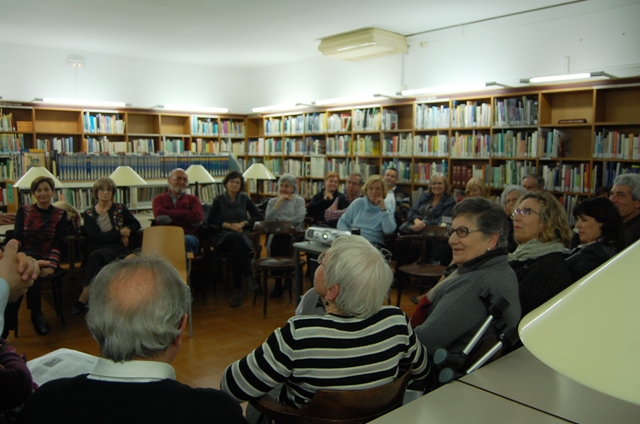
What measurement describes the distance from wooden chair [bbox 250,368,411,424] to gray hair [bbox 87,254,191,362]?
1.58ft

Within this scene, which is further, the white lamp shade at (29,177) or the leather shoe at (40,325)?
the white lamp shade at (29,177)

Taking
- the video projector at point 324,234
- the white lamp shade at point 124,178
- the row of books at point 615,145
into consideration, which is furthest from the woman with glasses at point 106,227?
the row of books at point 615,145

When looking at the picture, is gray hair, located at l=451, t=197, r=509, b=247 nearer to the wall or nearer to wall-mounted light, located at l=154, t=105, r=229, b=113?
the wall

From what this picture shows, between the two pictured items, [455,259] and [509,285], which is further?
[455,259]

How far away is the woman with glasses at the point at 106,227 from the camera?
14.8 ft

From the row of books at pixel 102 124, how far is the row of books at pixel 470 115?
18.0ft

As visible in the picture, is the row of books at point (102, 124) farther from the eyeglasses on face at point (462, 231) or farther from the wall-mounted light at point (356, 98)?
the eyeglasses on face at point (462, 231)

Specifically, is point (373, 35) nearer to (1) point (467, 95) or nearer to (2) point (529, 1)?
(1) point (467, 95)

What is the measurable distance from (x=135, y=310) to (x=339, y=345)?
59 cm


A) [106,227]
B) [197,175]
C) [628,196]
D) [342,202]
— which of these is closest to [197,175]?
[197,175]

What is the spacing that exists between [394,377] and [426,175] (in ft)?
17.9

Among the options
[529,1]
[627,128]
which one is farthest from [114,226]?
[627,128]

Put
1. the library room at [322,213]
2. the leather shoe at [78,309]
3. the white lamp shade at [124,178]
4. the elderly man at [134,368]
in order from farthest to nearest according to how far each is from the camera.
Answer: the white lamp shade at [124,178]
the leather shoe at [78,309]
the library room at [322,213]
the elderly man at [134,368]

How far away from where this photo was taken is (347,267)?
1.59 meters
